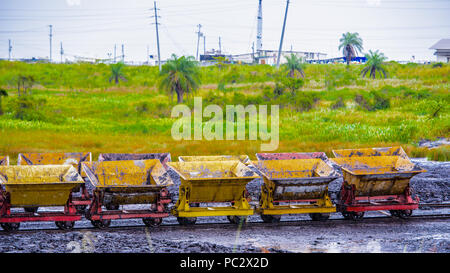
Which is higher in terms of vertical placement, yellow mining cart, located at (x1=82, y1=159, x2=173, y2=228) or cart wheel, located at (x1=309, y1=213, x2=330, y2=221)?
yellow mining cart, located at (x1=82, y1=159, x2=173, y2=228)

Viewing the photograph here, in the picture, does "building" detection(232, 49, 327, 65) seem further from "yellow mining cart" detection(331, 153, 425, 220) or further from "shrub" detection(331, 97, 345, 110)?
"yellow mining cart" detection(331, 153, 425, 220)

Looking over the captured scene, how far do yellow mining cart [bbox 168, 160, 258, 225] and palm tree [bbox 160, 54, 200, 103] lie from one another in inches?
1560

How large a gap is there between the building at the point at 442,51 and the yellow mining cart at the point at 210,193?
8964cm

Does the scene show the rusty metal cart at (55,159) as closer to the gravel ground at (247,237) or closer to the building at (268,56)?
the gravel ground at (247,237)

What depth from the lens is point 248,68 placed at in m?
75.8

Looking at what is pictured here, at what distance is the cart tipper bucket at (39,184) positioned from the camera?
10617 mm

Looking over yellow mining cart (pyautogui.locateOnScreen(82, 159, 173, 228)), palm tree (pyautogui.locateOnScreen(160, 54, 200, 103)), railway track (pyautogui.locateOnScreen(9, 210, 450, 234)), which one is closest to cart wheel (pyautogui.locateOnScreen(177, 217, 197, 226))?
railway track (pyautogui.locateOnScreen(9, 210, 450, 234))

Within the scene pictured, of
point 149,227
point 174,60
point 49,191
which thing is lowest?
point 149,227

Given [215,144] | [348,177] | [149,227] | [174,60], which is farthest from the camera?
[174,60]

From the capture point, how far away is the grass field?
85.9ft
